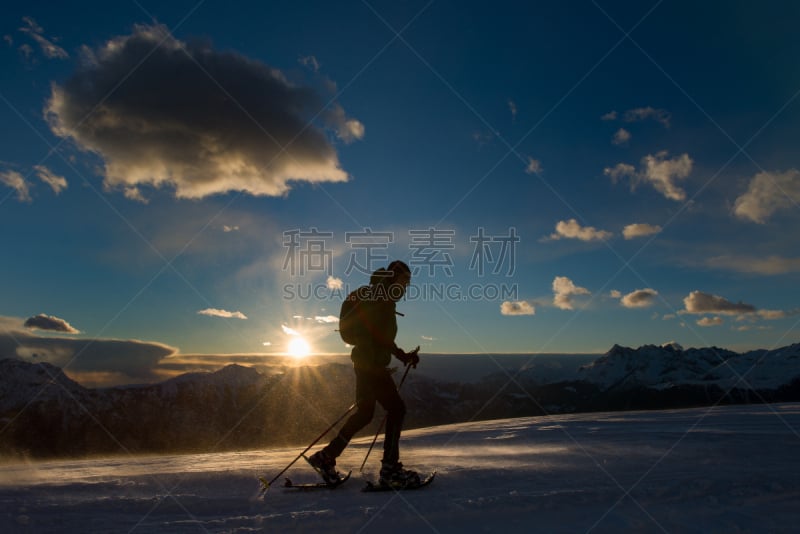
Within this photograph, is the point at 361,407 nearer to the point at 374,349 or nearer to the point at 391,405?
the point at 391,405

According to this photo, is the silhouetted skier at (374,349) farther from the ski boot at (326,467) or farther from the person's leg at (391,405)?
the ski boot at (326,467)

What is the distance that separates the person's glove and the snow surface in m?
1.40

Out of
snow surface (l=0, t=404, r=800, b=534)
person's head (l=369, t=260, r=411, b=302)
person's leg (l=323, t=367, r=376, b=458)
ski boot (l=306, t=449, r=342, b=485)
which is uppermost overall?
person's head (l=369, t=260, r=411, b=302)

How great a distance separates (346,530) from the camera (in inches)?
146

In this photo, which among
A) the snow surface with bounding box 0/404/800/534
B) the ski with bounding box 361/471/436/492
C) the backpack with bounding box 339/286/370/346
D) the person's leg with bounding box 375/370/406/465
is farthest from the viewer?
the backpack with bounding box 339/286/370/346

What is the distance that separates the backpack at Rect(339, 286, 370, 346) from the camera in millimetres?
5902

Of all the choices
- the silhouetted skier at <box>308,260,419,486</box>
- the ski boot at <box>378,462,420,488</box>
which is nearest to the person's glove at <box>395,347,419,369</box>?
Answer: the silhouetted skier at <box>308,260,419,486</box>

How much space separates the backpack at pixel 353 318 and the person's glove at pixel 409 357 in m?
0.51

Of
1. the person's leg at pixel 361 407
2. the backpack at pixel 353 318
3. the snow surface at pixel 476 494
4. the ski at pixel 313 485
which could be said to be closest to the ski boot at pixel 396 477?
the snow surface at pixel 476 494

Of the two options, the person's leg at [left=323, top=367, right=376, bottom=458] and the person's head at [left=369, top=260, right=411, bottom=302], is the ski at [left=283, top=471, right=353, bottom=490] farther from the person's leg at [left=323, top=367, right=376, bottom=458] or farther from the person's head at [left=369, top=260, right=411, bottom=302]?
the person's head at [left=369, top=260, right=411, bottom=302]

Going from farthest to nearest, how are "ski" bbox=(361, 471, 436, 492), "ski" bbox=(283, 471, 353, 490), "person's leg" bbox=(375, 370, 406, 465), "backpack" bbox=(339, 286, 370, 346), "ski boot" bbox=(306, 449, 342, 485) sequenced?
"backpack" bbox=(339, 286, 370, 346)
"person's leg" bbox=(375, 370, 406, 465)
"ski boot" bbox=(306, 449, 342, 485)
"ski" bbox=(283, 471, 353, 490)
"ski" bbox=(361, 471, 436, 492)

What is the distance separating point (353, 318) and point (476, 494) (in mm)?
2453

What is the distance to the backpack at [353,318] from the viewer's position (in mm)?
5902

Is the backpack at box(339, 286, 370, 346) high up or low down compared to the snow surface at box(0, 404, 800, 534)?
up
